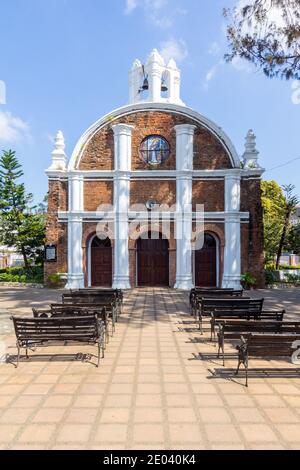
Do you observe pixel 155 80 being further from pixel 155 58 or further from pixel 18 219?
pixel 18 219

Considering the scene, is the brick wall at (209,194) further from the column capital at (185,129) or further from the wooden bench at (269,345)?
the wooden bench at (269,345)

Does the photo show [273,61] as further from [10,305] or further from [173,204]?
[10,305]

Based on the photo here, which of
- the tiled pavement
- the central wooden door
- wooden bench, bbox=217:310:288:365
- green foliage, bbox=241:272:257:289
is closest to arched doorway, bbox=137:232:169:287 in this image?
the central wooden door

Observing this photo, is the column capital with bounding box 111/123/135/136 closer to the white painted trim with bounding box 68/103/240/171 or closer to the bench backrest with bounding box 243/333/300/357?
the white painted trim with bounding box 68/103/240/171

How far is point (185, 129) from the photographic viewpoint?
1841 centimetres

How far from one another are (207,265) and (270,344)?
13.5 metres

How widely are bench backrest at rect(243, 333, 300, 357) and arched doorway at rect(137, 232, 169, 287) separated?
13.5 meters

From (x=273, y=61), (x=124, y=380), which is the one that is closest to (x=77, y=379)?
(x=124, y=380)

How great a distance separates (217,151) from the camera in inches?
737

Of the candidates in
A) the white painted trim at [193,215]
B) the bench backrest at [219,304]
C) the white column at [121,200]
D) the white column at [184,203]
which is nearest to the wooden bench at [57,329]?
the bench backrest at [219,304]

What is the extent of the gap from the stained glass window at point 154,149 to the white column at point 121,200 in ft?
2.83

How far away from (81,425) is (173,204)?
15.1 m

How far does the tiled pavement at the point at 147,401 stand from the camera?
12.1 feet

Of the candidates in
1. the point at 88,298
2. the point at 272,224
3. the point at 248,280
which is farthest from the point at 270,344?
the point at 272,224
